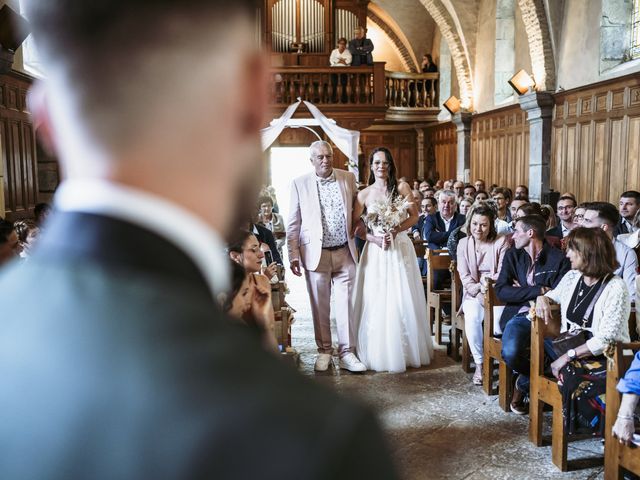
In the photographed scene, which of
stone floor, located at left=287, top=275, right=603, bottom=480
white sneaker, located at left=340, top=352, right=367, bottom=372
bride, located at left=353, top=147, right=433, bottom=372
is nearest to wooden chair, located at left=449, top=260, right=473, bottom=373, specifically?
stone floor, located at left=287, top=275, right=603, bottom=480

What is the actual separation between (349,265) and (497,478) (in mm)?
2191

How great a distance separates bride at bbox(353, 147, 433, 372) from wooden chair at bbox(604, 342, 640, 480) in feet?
7.07

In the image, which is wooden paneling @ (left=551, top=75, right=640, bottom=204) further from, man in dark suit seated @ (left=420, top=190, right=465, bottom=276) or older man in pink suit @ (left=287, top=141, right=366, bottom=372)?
older man in pink suit @ (left=287, top=141, right=366, bottom=372)

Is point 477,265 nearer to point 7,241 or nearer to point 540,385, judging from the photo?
point 540,385

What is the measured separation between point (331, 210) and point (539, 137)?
22.5 feet

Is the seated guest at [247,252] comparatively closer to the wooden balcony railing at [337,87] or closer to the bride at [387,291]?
the bride at [387,291]

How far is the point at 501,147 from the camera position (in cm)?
1284

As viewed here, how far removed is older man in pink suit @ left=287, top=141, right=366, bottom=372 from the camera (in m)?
5.04

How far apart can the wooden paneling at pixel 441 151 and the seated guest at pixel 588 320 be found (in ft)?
41.4

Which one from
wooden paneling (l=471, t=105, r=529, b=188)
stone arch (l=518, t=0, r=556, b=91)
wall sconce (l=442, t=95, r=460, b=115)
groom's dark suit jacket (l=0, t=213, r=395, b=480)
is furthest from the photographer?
wall sconce (l=442, t=95, r=460, b=115)

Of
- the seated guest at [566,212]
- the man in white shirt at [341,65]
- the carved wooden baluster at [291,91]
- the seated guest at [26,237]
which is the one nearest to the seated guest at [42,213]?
the seated guest at [26,237]

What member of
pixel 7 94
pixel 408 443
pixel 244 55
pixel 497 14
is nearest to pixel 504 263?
pixel 408 443

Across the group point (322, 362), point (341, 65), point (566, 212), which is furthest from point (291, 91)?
point (322, 362)

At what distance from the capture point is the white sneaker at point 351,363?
5.04 m
